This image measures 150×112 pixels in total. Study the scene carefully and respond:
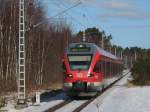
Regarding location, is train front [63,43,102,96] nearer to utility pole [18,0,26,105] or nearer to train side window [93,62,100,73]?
train side window [93,62,100,73]

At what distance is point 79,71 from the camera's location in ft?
106

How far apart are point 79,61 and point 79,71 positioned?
65 centimetres

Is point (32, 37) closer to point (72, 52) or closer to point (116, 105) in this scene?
point (72, 52)

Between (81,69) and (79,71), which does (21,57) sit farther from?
(81,69)

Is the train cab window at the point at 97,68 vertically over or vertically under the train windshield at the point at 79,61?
under

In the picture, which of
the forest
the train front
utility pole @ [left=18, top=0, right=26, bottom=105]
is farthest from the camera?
the forest

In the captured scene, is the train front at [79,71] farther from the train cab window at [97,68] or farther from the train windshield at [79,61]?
the train cab window at [97,68]

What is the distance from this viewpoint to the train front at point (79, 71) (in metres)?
32.3

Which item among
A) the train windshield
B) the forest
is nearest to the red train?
the train windshield

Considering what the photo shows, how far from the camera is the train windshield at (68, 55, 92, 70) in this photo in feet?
107

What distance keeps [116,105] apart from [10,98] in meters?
8.06

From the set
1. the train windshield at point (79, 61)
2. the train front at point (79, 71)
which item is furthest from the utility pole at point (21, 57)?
the train windshield at point (79, 61)

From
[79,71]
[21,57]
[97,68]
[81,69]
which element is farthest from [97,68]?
[21,57]

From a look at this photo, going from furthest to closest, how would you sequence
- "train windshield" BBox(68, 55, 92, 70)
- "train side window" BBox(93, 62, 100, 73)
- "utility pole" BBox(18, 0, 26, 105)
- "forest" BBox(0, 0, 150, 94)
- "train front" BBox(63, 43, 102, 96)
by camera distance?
"forest" BBox(0, 0, 150, 94) → "train side window" BBox(93, 62, 100, 73) → "train windshield" BBox(68, 55, 92, 70) → "train front" BBox(63, 43, 102, 96) → "utility pole" BBox(18, 0, 26, 105)
